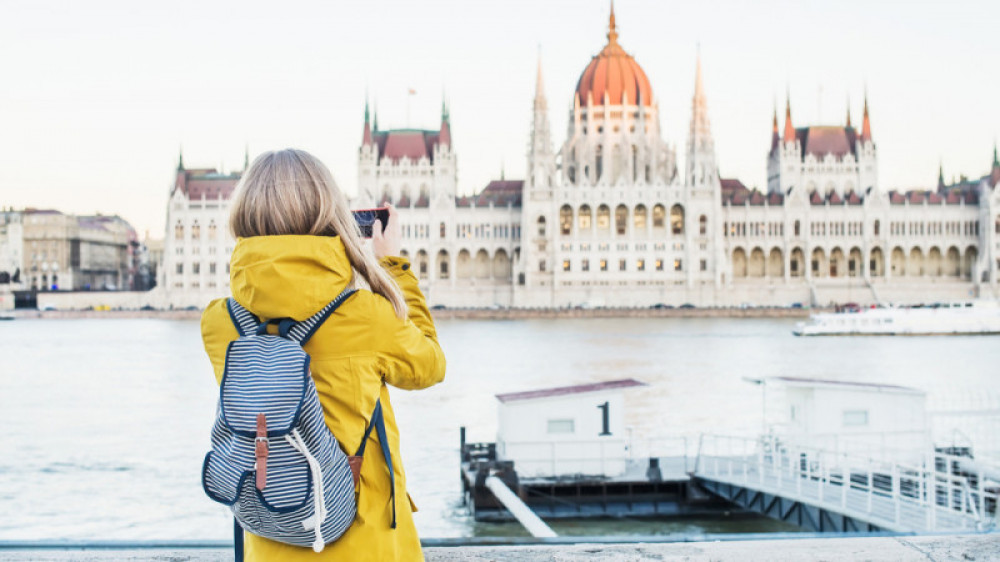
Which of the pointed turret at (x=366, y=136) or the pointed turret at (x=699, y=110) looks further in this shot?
the pointed turret at (x=366, y=136)

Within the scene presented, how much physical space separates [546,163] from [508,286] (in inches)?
427

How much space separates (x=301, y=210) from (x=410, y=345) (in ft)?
1.43

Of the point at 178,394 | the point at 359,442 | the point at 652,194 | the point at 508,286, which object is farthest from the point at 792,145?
the point at 359,442

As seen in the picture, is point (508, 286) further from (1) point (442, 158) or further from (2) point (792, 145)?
(2) point (792, 145)

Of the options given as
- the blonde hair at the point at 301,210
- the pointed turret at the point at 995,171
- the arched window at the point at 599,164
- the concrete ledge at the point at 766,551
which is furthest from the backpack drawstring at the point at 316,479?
the pointed turret at the point at 995,171

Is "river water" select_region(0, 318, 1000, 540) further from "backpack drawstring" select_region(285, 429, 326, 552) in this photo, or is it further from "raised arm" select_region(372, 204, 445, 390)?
"backpack drawstring" select_region(285, 429, 326, 552)

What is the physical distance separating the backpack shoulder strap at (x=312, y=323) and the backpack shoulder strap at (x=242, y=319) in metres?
0.11

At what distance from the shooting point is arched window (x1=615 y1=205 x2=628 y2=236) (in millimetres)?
84000

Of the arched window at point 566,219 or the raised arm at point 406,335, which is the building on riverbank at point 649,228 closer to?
the arched window at point 566,219

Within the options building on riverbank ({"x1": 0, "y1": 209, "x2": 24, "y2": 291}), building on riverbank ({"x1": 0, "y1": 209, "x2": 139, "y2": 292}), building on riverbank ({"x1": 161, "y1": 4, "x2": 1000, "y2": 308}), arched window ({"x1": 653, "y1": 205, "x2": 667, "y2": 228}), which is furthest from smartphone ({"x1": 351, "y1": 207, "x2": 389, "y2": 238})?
building on riverbank ({"x1": 0, "y1": 209, "x2": 24, "y2": 291})

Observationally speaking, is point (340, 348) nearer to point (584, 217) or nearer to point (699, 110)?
point (584, 217)

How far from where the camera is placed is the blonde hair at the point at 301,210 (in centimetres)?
257

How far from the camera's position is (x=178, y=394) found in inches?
1273

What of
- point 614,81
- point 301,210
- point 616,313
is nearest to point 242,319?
point 301,210
